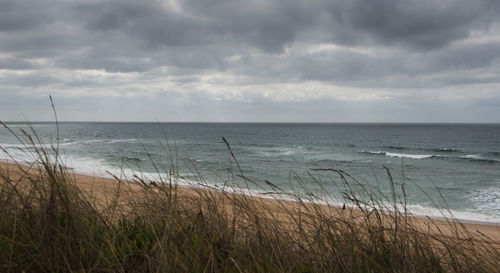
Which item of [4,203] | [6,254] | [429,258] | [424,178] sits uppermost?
[4,203]

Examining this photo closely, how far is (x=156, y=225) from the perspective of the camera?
2459 millimetres

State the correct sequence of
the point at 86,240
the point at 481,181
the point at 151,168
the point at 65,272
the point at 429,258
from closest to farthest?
the point at 65,272, the point at 86,240, the point at 429,258, the point at 481,181, the point at 151,168

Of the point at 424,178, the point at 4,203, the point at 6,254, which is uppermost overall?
the point at 4,203

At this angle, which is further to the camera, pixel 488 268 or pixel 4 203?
pixel 4 203

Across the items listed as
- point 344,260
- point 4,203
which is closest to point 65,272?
point 4,203

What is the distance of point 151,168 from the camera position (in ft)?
71.9

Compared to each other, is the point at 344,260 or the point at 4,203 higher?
the point at 4,203

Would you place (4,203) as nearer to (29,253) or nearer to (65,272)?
(29,253)

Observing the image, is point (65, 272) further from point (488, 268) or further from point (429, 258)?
point (488, 268)

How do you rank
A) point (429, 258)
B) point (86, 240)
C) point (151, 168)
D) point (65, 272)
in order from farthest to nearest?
point (151, 168) < point (429, 258) < point (86, 240) < point (65, 272)

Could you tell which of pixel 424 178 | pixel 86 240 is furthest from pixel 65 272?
pixel 424 178

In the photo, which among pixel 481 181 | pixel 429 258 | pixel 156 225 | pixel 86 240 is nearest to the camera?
pixel 86 240

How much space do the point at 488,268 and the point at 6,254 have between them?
3.01m

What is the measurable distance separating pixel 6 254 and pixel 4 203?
2.00 feet
